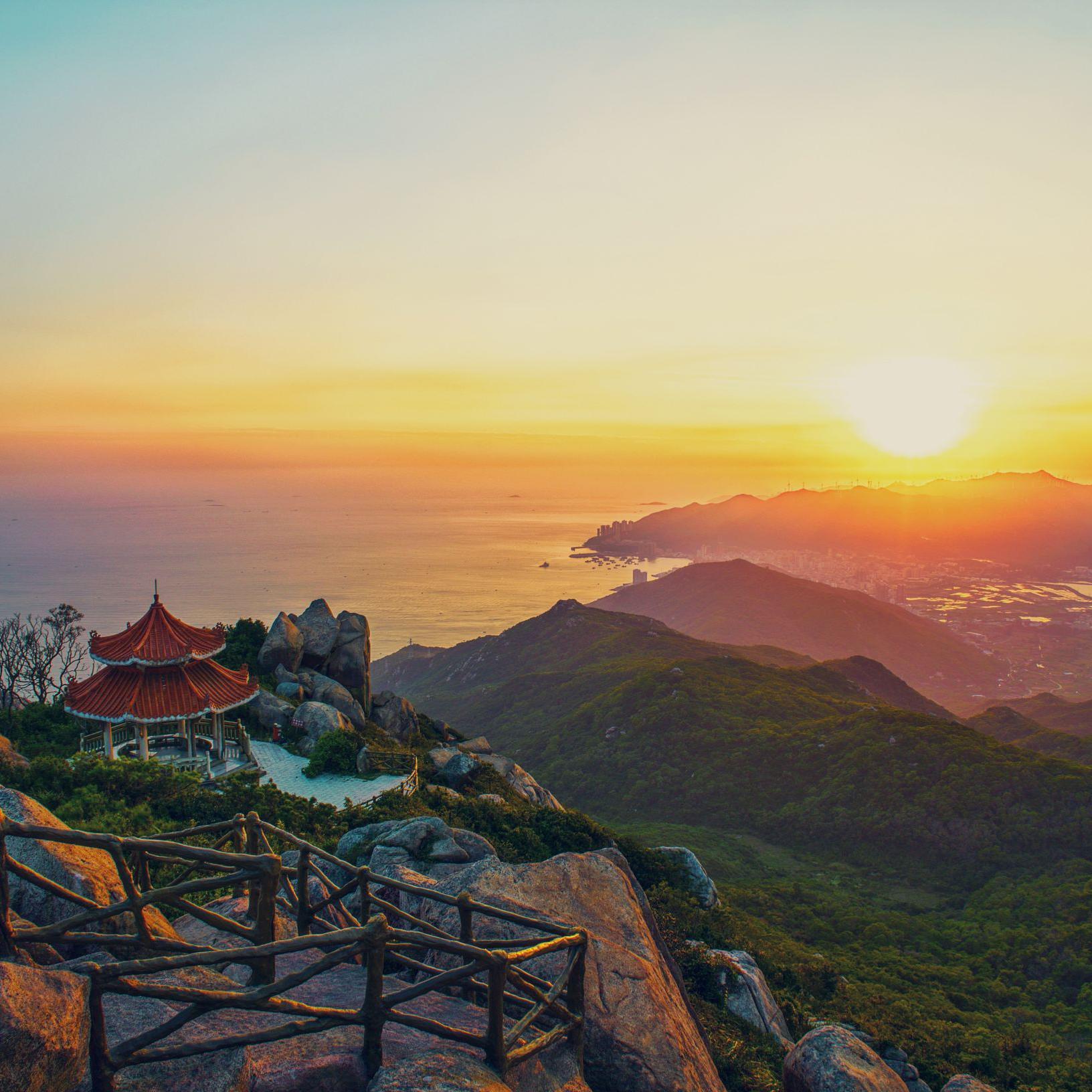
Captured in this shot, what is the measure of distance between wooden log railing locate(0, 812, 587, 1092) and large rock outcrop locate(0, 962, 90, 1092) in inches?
4.9

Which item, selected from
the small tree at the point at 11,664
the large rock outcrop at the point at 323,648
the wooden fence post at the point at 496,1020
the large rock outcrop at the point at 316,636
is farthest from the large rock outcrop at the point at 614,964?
the small tree at the point at 11,664

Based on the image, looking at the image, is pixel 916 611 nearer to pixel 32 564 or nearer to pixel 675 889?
pixel 675 889

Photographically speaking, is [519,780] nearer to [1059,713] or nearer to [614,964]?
[614,964]

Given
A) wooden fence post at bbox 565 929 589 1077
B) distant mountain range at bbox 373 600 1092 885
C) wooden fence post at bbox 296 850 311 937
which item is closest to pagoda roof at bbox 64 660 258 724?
wooden fence post at bbox 296 850 311 937

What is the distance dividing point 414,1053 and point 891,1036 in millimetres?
13943

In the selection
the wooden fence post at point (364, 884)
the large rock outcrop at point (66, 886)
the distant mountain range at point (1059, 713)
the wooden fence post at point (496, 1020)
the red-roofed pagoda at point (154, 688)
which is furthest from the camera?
the distant mountain range at point (1059, 713)

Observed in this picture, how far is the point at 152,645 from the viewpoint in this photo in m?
22.0

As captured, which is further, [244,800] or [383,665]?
[383,665]

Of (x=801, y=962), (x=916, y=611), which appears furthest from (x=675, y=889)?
(x=916, y=611)

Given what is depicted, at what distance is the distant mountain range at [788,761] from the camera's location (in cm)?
3494

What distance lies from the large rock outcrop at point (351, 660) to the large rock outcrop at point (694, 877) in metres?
16.1

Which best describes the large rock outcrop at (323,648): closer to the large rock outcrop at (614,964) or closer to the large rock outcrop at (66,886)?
the large rock outcrop at (614,964)

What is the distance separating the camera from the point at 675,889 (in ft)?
66.1

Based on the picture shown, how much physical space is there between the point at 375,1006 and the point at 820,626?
118 m
